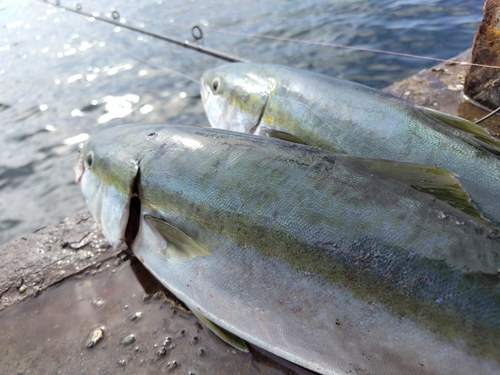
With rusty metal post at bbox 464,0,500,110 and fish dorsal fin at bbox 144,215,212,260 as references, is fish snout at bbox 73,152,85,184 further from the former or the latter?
rusty metal post at bbox 464,0,500,110

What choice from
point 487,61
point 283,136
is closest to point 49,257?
point 283,136

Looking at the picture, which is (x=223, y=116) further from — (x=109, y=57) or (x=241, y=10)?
(x=241, y=10)

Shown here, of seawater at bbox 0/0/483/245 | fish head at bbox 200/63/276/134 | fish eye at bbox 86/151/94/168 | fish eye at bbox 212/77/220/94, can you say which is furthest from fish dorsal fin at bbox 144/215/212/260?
seawater at bbox 0/0/483/245

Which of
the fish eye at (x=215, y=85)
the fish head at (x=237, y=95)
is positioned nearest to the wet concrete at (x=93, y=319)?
the fish head at (x=237, y=95)

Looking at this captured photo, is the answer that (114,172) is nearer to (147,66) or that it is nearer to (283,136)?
(283,136)

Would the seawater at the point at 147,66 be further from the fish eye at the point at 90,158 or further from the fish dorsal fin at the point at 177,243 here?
the fish dorsal fin at the point at 177,243

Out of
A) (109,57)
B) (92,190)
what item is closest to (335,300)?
(92,190)

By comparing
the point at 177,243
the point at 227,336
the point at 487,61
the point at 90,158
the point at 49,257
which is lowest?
the point at 49,257
